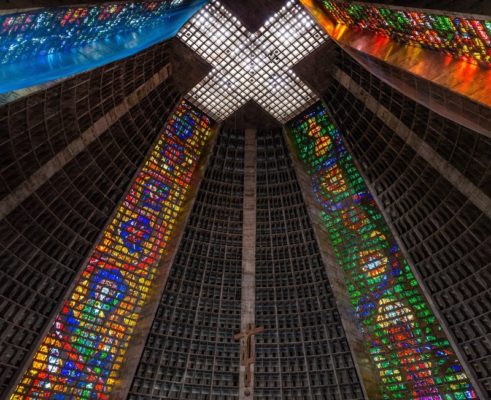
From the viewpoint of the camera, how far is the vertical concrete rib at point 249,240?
2402 cm

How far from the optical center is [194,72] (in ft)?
91.9

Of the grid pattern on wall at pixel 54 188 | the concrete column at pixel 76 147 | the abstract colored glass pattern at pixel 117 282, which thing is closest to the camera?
the grid pattern on wall at pixel 54 188

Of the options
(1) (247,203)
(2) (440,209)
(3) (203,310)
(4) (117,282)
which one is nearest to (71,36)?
(4) (117,282)

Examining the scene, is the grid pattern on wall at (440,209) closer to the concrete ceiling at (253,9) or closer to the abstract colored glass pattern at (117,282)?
the concrete ceiling at (253,9)

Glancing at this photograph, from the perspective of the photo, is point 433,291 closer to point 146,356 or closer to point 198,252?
point 198,252

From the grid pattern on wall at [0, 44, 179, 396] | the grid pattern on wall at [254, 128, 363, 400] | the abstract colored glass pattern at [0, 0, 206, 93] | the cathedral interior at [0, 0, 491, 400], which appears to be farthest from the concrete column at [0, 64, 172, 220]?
the grid pattern on wall at [254, 128, 363, 400]

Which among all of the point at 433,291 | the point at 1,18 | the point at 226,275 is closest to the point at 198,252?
the point at 226,275

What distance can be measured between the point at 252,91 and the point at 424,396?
71.0ft

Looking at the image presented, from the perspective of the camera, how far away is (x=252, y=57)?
27578mm

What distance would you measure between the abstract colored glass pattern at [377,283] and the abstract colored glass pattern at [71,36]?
48.8 ft

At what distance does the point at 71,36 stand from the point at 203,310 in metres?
16.7

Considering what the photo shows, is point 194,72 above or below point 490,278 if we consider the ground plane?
above

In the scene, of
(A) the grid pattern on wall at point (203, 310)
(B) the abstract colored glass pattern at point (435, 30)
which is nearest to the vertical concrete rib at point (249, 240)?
(A) the grid pattern on wall at point (203, 310)

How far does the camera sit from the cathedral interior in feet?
49.7
